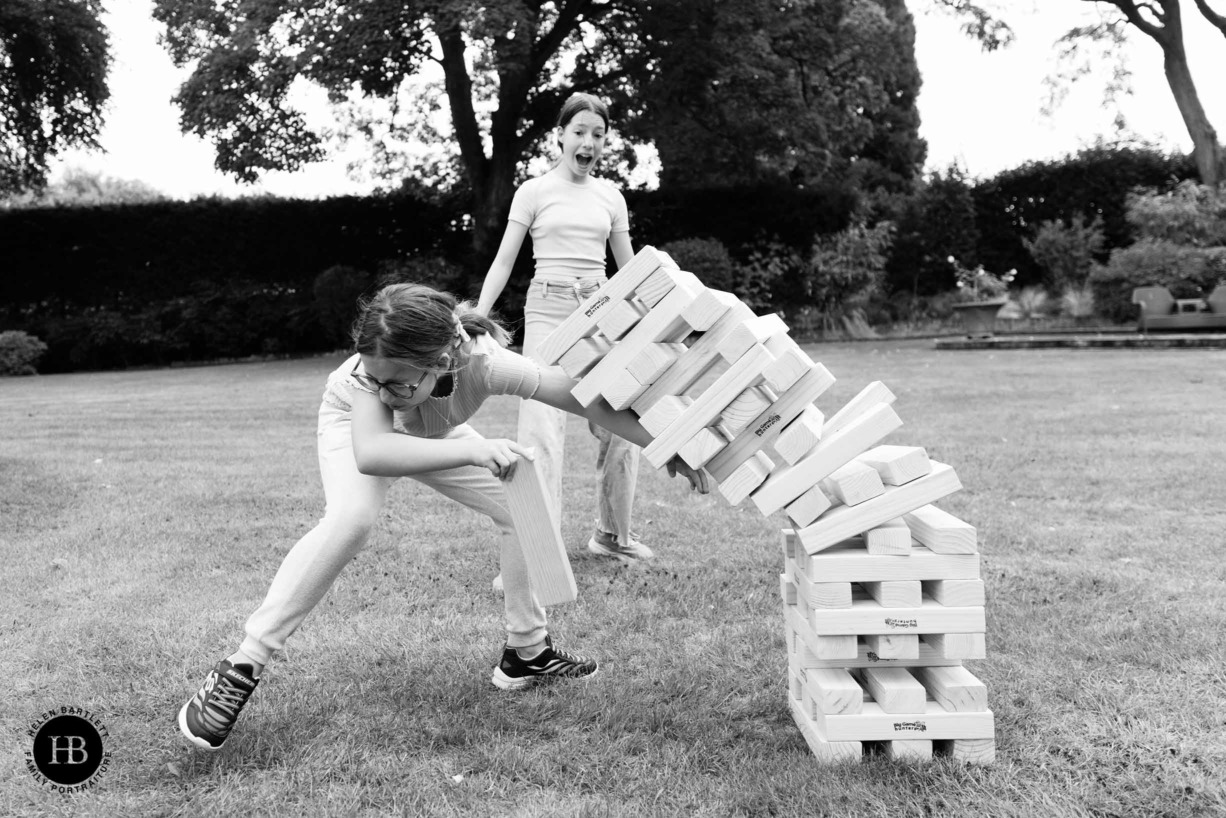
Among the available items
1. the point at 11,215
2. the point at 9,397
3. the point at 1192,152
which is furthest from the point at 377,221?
the point at 1192,152

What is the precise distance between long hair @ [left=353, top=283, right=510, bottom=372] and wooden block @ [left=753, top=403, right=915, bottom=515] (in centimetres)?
95

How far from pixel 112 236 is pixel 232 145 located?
4.02 m

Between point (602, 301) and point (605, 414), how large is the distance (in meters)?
0.34

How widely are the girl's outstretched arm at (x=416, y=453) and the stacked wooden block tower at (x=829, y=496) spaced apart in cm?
29

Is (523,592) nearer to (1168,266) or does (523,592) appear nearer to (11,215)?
(1168,266)

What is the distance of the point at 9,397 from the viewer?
45.5ft

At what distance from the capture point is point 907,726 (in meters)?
2.72

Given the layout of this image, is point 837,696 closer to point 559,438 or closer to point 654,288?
point 654,288

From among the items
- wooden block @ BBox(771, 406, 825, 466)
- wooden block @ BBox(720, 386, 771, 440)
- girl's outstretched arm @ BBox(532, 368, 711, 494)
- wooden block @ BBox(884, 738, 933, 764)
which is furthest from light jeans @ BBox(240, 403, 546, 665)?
wooden block @ BBox(884, 738, 933, 764)

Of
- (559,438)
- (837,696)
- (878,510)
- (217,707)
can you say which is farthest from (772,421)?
(559,438)

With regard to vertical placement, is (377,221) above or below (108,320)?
above

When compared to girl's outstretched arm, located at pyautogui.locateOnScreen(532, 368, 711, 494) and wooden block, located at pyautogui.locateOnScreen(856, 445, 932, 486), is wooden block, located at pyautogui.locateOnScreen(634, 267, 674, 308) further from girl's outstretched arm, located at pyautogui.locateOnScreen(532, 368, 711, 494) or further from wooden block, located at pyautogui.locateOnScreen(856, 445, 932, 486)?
wooden block, located at pyautogui.locateOnScreen(856, 445, 932, 486)

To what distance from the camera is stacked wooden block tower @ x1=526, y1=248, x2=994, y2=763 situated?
2707mm

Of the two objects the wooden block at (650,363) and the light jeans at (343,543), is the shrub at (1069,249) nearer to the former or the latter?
the light jeans at (343,543)
